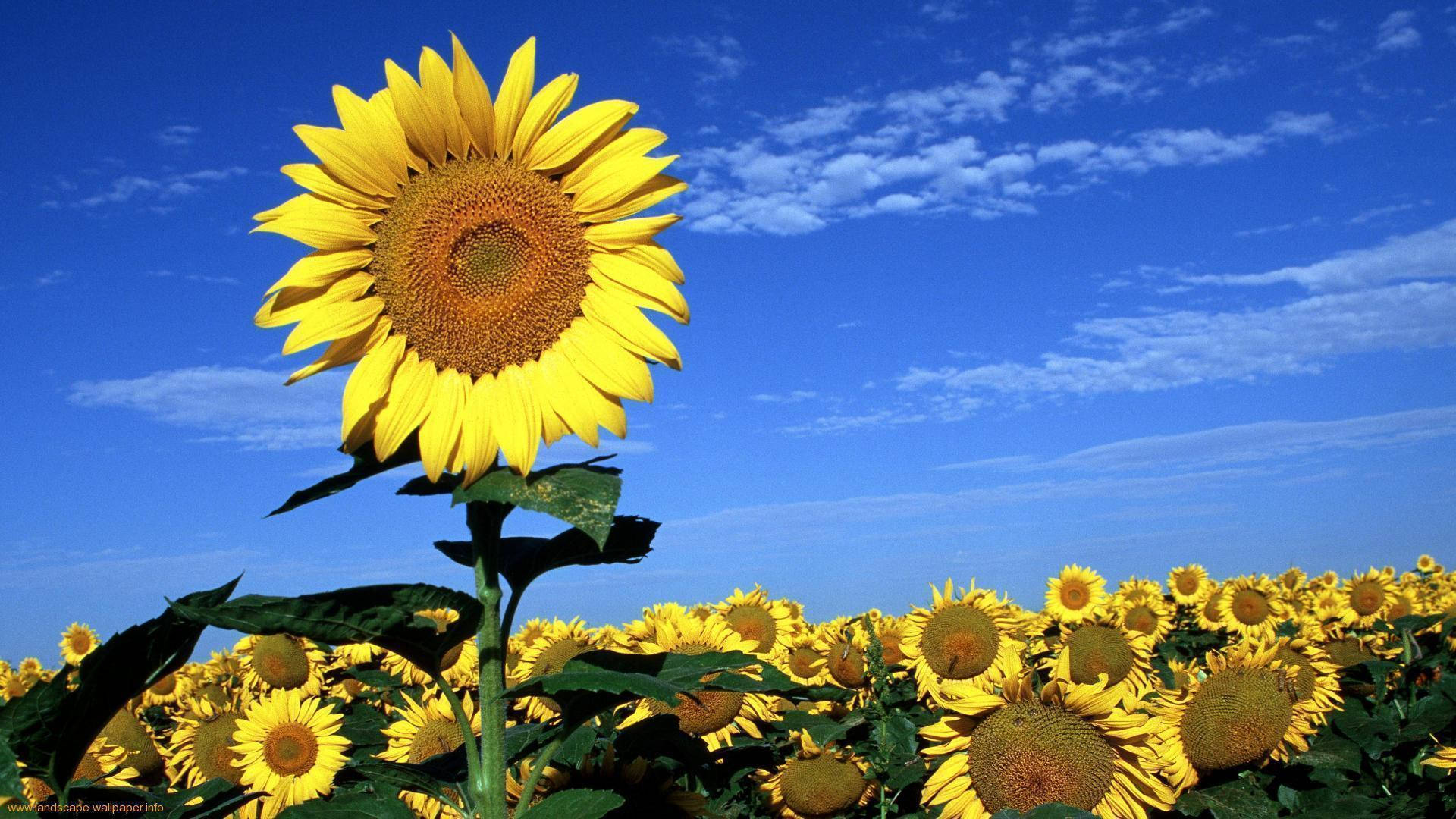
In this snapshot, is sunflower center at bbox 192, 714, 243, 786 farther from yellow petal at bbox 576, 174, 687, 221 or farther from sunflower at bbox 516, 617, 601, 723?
yellow petal at bbox 576, 174, 687, 221

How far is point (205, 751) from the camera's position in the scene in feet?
28.7

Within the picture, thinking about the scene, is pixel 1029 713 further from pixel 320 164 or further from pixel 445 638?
pixel 320 164

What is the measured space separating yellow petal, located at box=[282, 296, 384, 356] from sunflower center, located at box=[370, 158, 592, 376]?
53 mm

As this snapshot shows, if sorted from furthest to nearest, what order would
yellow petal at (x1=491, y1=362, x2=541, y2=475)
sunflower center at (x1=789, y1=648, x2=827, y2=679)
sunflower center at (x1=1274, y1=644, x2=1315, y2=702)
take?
sunflower center at (x1=789, y1=648, x2=827, y2=679) → sunflower center at (x1=1274, y1=644, x2=1315, y2=702) → yellow petal at (x1=491, y1=362, x2=541, y2=475)

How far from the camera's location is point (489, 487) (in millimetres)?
2500

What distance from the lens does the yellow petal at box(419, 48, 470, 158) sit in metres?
2.68

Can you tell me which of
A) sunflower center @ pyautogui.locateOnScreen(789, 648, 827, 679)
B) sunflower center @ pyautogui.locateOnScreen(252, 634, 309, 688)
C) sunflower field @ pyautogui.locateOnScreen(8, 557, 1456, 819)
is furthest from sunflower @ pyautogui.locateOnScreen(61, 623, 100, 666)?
sunflower center @ pyautogui.locateOnScreen(789, 648, 827, 679)

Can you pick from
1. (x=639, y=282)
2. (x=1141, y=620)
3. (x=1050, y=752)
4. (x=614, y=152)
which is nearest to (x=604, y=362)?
(x=639, y=282)

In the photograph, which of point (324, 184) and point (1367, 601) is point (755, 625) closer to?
point (324, 184)

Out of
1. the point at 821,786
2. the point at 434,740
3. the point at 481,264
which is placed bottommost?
the point at 821,786

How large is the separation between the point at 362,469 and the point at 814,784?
457cm

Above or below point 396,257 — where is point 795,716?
below

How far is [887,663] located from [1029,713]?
5147mm

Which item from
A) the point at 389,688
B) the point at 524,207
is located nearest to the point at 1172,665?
the point at 389,688
